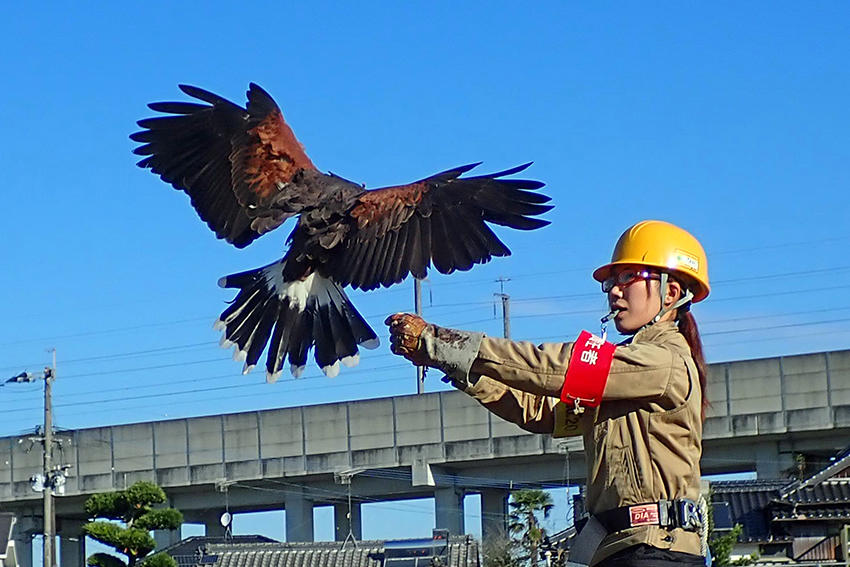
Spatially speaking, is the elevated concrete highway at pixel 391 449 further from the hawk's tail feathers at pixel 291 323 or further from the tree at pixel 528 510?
the hawk's tail feathers at pixel 291 323

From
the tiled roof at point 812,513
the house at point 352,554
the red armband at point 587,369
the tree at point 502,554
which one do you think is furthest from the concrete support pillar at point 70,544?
the red armband at point 587,369

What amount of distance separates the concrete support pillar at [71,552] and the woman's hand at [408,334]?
35031mm

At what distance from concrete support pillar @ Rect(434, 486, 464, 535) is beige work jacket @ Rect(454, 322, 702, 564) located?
26.9m

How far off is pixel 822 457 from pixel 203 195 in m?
24.5

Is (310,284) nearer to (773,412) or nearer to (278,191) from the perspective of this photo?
(278,191)

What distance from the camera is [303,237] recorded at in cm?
549

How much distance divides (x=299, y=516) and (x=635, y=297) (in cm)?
2923

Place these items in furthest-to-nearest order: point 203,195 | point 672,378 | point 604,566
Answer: point 203,195
point 604,566
point 672,378

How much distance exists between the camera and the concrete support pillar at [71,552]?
37281 mm

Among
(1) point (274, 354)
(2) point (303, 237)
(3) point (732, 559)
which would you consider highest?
(2) point (303, 237)

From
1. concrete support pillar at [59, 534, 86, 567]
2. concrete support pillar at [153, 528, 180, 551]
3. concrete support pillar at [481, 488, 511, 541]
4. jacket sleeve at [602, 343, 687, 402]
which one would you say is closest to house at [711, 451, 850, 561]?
concrete support pillar at [481, 488, 511, 541]

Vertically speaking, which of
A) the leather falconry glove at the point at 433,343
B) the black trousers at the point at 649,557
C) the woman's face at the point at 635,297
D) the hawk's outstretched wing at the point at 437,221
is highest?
the hawk's outstretched wing at the point at 437,221

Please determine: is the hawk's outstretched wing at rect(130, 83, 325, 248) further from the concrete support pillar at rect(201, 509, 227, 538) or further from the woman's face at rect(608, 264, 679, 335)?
the concrete support pillar at rect(201, 509, 227, 538)

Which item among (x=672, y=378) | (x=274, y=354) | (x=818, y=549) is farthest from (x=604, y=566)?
(x=818, y=549)
